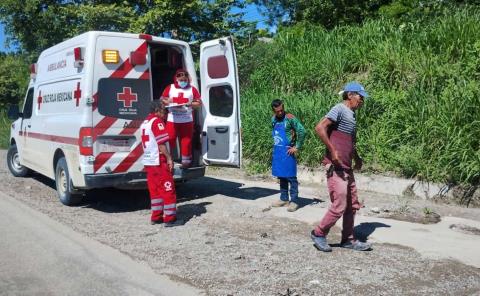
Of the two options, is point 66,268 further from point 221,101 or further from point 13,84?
point 13,84

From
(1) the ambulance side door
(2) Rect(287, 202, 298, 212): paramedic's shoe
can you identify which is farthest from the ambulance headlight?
(2) Rect(287, 202, 298, 212): paramedic's shoe

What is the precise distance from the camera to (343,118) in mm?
5344

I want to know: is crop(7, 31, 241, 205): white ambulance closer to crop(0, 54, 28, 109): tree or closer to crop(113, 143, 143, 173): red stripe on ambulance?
crop(113, 143, 143, 173): red stripe on ambulance

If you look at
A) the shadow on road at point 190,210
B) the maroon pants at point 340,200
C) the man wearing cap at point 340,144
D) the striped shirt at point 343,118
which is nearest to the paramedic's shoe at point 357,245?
the maroon pants at point 340,200

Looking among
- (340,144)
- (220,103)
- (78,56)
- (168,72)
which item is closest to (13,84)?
(168,72)

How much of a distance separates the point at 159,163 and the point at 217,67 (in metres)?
2.18

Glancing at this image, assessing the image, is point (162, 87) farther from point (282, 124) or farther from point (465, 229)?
point (465, 229)

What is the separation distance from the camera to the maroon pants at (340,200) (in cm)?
540

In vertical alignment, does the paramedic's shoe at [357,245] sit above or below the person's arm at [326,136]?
below

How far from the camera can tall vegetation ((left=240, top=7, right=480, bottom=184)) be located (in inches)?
327

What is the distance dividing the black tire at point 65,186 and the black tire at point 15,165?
3395mm

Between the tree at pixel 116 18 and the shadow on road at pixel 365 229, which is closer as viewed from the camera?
the shadow on road at pixel 365 229

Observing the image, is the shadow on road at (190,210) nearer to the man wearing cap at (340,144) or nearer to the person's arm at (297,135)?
the person's arm at (297,135)

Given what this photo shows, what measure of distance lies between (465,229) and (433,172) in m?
1.72
